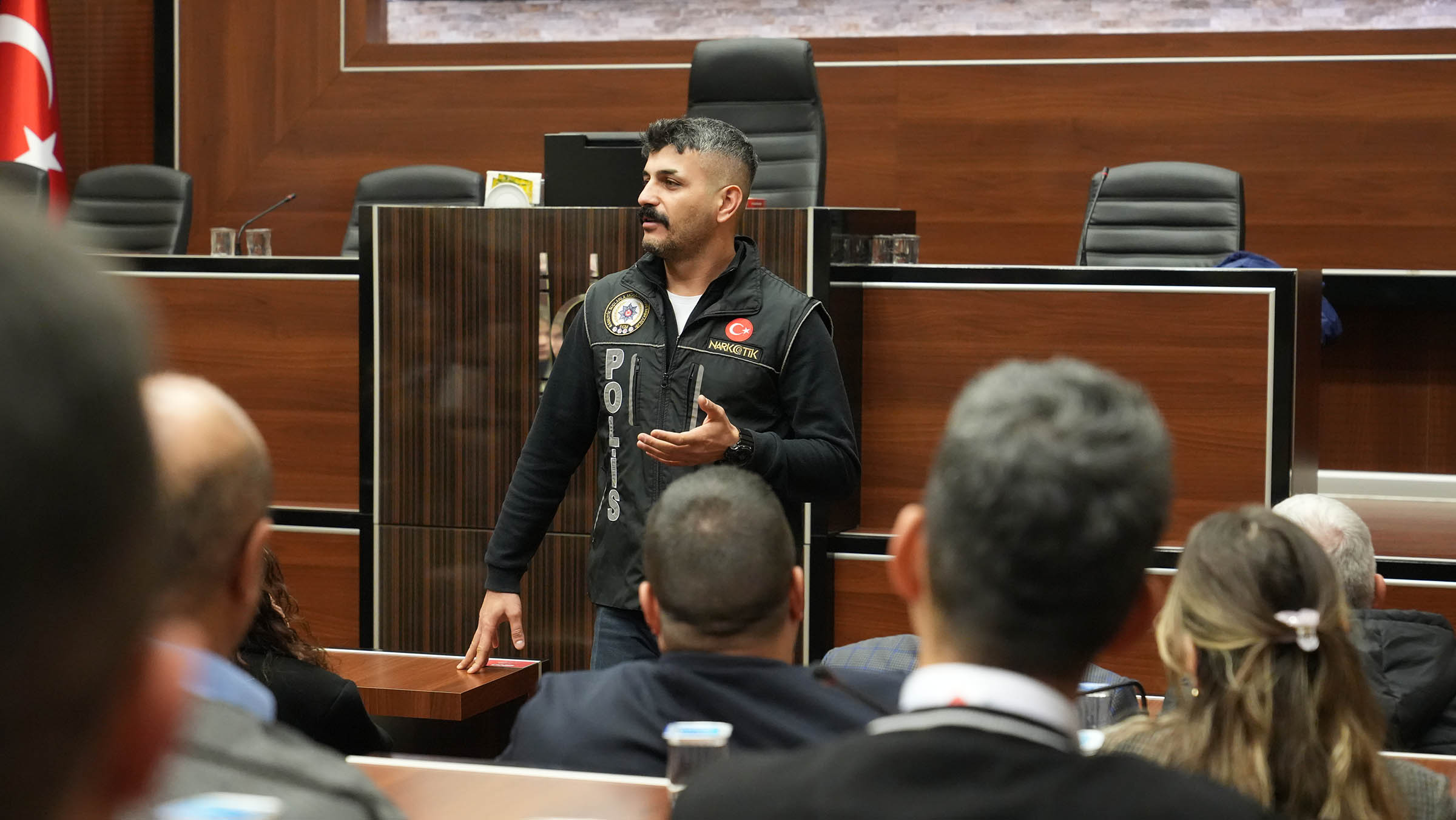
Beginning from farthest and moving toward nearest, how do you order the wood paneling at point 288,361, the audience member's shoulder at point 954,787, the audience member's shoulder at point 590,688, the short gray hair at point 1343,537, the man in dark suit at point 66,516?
the wood paneling at point 288,361
the short gray hair at point 1343,537
the audience member's shoulder at point 590,688
the audience member's shoulder at point 954,787
the man in dark suit at point 66,516

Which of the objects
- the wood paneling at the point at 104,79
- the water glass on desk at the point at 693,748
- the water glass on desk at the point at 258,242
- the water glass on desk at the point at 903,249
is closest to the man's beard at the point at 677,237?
the water glass on desk at the point at 903,249

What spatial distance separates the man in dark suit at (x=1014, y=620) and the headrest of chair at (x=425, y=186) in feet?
Result: 14.7

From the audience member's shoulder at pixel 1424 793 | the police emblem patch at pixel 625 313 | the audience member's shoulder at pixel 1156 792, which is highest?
the police emblem patch at pixel 625 313

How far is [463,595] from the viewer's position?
150 inches

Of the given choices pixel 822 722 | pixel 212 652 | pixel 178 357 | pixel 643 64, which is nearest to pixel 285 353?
pixel 178 357

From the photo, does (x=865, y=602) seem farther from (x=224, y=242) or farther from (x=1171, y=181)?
(x=224, y=242)

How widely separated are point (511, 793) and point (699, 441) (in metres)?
0.93

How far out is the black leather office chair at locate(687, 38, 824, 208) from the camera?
475cm

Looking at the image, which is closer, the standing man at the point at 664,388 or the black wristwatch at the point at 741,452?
the black wristwatch at the point at 741,452

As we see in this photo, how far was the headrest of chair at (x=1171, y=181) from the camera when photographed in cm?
475

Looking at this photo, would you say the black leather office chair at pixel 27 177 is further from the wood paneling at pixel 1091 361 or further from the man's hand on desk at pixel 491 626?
the man's hand on desk at pixel 491 626

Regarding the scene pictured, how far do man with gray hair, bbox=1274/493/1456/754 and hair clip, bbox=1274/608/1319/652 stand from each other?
854 millimetres

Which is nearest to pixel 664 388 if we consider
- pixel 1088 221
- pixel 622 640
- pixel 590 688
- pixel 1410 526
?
pixel 622 640

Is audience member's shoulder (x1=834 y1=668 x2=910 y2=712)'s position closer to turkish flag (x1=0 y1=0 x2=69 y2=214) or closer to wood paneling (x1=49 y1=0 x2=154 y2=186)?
turkish flag (x1=0 y1=0 x2=69 y2=214)
